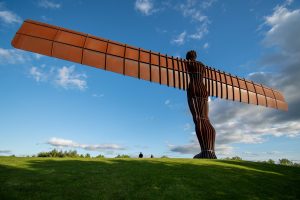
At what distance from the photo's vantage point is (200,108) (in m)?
16.3

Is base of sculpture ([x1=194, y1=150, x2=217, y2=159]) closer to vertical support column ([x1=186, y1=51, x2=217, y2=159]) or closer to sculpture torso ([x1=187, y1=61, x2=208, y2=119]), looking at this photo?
vertical support column ([x1=186, y1=51, x2=217, y2=159])

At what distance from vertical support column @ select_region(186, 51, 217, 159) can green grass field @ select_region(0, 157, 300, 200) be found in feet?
12.5

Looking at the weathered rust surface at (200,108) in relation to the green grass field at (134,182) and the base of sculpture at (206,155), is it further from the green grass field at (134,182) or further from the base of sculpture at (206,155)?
the green grass field at (134,182)

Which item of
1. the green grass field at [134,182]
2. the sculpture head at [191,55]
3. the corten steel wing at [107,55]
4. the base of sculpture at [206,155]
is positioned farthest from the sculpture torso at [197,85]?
the green grass field at [134,182]

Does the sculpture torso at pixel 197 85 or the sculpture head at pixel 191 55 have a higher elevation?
the sculpture head at pixel 191 55

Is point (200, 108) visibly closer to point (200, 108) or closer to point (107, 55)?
point (200, 108)

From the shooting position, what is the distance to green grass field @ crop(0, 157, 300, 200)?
24.5ft

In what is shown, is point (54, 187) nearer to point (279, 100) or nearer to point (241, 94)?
point (241, 94)

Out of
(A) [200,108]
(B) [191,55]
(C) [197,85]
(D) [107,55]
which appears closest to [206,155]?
(A) [200,108]

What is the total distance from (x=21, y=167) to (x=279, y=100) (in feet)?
58.8

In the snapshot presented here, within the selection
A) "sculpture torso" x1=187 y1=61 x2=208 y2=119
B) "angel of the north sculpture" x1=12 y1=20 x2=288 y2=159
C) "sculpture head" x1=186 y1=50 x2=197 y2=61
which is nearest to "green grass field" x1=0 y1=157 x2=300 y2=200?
"angel of the north sculpture" x1=12 y1=20 x2=288 y2=159

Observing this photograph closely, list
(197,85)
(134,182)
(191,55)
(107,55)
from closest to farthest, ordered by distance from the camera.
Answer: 1. (134,182)
2. (107,55)
3. (197,85)
4. (191,55)

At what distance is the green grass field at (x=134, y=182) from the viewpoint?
24.5ft

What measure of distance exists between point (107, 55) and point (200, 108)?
229 inches
